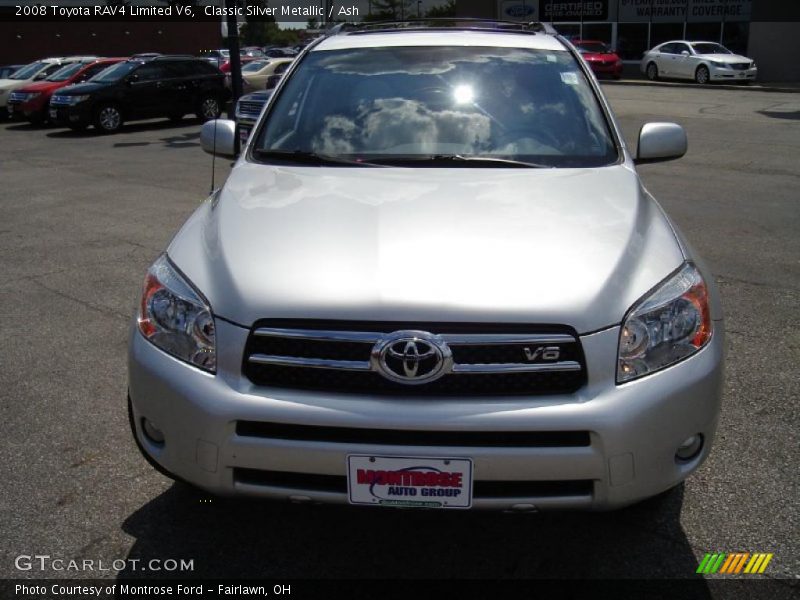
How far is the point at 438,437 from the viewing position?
7.93 ft

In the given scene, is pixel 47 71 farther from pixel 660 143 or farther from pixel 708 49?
pixel 660 143

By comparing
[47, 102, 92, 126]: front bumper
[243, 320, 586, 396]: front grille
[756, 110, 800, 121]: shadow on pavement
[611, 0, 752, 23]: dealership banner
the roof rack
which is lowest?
[756, 110, 800, 121]: shadow on pavement

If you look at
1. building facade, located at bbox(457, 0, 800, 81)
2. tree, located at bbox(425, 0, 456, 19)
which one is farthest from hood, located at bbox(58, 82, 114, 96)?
tree, located at bbox(425, 0, 456, 19)

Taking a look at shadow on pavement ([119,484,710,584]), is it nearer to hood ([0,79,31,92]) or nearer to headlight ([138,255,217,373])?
headlight ([138,255,217,373])

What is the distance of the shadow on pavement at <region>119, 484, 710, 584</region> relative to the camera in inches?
111

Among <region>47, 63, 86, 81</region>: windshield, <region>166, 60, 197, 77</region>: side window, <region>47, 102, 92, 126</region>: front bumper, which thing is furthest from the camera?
<region>47, 63, 86, 81</region>: windshield

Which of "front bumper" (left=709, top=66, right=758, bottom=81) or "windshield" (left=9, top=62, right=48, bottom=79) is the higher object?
"windshield" (left=9, top=62, right=48, bottom=79)

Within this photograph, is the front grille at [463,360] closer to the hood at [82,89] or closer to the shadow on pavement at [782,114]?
the shadow on pavement at [782,114]

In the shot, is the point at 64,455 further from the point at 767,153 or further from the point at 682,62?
the point at 682,62

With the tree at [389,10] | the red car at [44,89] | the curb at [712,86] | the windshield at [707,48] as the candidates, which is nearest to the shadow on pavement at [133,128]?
the red car at [44,89]

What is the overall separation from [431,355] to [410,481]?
37 cm

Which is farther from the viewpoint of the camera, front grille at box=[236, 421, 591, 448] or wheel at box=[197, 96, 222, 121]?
wheel at box=[197, 96, 222, 121]

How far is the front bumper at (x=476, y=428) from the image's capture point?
94.0 inches

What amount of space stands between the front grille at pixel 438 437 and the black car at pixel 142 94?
710 inches
